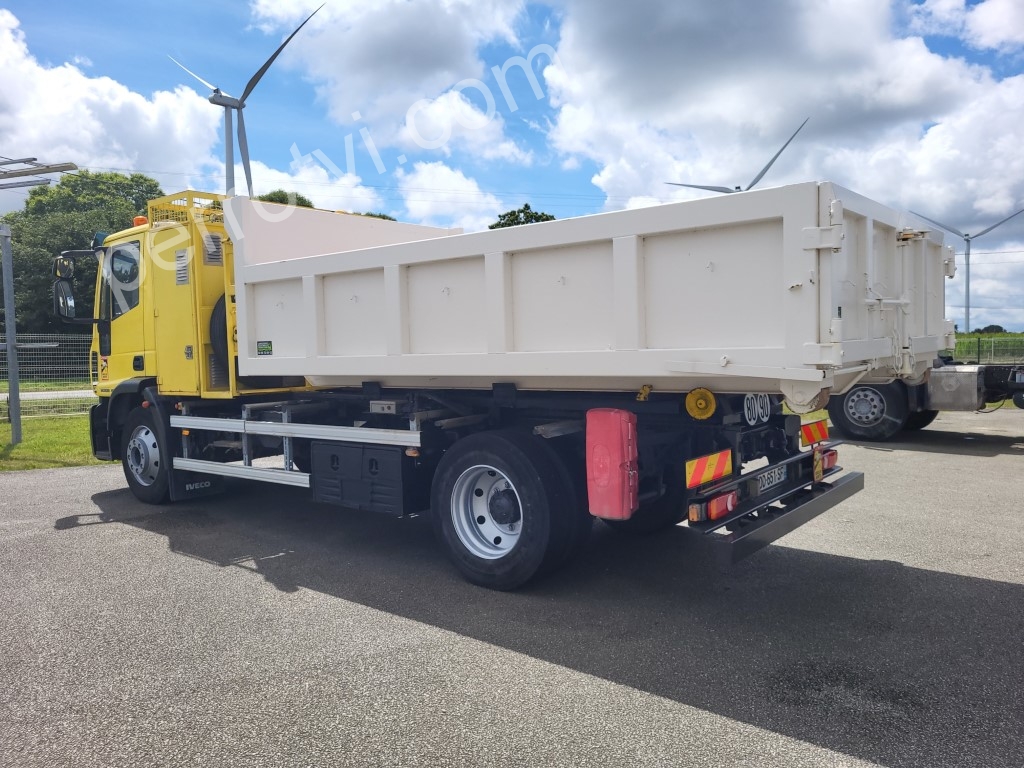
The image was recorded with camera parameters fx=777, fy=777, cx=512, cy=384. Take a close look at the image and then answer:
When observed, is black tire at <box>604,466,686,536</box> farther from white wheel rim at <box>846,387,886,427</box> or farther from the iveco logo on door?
white wheel rim at <box>846,387,886,427</box>

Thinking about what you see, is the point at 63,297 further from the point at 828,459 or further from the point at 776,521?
the point at 828,459

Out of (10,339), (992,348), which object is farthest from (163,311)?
(992,348)

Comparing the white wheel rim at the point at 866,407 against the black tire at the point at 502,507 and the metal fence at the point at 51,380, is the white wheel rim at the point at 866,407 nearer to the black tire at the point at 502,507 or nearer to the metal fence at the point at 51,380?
the black tire at the point at 502,507

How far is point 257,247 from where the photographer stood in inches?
258

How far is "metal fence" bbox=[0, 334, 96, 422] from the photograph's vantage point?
17.8 m

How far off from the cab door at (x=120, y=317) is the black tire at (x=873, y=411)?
9.29 metres

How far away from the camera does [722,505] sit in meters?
4.50

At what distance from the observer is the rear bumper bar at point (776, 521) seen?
4301 mm

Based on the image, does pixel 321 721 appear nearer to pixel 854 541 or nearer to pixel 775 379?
pixel 775 379

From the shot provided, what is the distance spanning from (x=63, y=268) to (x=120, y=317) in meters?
0.70

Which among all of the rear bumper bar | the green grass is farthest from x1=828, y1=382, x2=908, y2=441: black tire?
the green grass

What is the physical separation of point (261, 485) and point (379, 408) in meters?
3.88

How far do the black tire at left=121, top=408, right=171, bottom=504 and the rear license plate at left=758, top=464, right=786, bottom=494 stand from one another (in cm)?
573

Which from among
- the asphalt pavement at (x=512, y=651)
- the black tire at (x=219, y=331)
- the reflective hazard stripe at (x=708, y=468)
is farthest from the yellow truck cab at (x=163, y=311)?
the reflective hazard stripe at (x=708, y=468)
